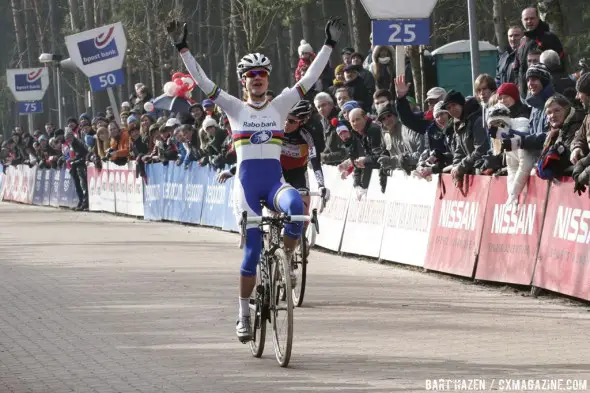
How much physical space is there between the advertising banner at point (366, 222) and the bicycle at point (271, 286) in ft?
27.4

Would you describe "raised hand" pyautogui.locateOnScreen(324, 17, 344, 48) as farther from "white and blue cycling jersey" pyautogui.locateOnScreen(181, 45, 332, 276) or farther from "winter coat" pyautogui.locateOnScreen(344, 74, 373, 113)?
"winter coat" pyautogui.locateOnScreen(344, 74, 373, 113)

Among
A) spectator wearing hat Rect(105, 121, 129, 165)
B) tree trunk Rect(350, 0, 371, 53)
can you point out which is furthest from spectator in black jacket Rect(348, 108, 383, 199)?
spectator wearing hat Rect(105, 121, 129, 165)

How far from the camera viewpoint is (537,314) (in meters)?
13.7

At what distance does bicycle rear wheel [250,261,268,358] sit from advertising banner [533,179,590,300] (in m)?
3.58

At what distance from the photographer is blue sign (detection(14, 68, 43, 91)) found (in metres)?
57.2

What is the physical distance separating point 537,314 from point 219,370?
13.1ft

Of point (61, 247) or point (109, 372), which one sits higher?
point (109, 372)

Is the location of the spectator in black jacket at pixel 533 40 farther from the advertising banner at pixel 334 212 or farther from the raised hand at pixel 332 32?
the raised hand at pixel 332 32

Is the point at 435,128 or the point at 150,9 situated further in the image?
the point at 150,9

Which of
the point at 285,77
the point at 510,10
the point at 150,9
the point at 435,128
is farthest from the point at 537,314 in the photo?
the point at 285,77

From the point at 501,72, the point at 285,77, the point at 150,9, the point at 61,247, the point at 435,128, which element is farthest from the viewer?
the point at 285,77

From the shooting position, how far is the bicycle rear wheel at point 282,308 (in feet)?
34.9

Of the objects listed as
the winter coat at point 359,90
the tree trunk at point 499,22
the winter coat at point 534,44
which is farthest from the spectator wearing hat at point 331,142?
the tree trunk at point 499,22

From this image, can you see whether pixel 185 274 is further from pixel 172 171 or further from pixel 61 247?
pixel 172 171
